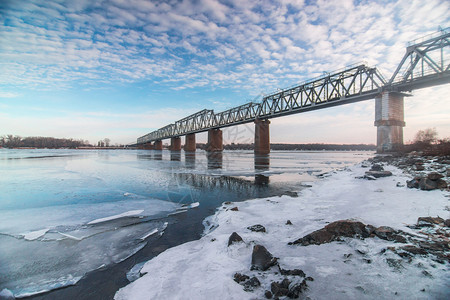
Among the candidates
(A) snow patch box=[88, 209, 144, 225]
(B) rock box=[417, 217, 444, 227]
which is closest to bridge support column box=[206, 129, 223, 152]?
(A) snow patch box=[88, 209, 144, 225]

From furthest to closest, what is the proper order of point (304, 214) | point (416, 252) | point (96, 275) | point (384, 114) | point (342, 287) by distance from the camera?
1. point (384, 114)
2. point (304, 214)
3. point (96, 275)
4. point (416, 252)
5. point (342, 287)

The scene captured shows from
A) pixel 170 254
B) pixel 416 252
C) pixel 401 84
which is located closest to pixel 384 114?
pixel 401 84

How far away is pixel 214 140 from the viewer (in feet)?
255

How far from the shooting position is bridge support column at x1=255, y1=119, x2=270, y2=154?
5587cm

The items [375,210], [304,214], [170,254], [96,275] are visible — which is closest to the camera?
[96,275]

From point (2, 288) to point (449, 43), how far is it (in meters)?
38.6

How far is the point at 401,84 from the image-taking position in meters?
25.6

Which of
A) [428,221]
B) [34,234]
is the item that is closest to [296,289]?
[428,221]

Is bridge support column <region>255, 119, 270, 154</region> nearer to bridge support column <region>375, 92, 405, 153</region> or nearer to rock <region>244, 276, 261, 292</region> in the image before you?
bridge support column <region>375, 92, 405, 153</region>

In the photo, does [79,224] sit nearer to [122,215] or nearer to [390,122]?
[122,215]

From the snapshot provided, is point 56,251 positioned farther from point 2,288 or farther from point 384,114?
point 384,114

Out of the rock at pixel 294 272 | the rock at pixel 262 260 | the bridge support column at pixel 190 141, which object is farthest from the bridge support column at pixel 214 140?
the rock at pixel 294 272

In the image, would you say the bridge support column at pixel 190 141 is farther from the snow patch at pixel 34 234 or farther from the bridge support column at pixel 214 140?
the snow patch at pixel 34 234

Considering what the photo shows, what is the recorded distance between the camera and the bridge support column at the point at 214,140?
7731cm
